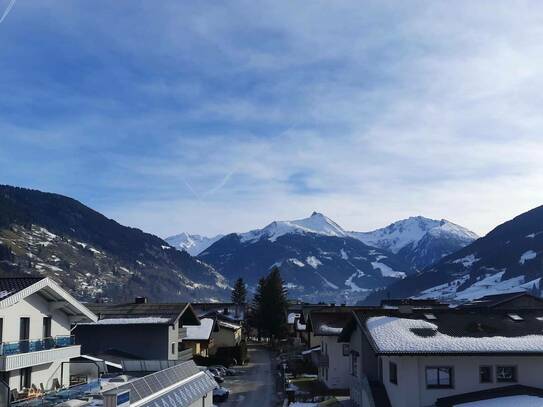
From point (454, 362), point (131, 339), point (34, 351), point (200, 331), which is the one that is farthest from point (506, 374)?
point (200, 331)

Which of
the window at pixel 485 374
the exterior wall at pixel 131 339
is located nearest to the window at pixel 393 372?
the window at pixel 485 374

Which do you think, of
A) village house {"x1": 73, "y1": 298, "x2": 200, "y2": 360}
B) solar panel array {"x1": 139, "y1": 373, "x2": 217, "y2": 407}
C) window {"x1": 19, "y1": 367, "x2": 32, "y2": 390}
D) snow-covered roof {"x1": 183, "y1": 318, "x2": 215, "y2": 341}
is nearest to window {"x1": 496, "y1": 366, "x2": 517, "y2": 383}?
solar panel array {"x1": 139, "y1": 373, "x2": 217, "y2": 407}

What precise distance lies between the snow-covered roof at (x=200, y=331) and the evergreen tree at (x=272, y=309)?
1395 inches

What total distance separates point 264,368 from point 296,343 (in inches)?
1356

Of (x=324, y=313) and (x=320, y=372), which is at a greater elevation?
(x=324, y=313)

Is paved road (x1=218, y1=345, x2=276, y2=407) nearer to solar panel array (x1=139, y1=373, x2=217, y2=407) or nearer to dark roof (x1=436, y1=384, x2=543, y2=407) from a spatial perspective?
solar panel array (x1=139, y1=373, x2=217, y2=407)

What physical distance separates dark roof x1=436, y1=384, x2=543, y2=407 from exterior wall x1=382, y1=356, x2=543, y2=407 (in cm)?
36

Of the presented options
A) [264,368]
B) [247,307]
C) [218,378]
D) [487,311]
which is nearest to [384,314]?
[487,311]

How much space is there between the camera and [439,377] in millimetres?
31406

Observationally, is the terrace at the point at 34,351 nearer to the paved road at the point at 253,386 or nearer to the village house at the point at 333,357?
the paved road at the point at 253,386

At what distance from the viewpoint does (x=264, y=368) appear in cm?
8012

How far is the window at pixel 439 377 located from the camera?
31297 millimetres

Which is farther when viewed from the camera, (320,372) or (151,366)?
(320,372)

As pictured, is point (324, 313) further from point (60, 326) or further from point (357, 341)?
point (60, 326)
